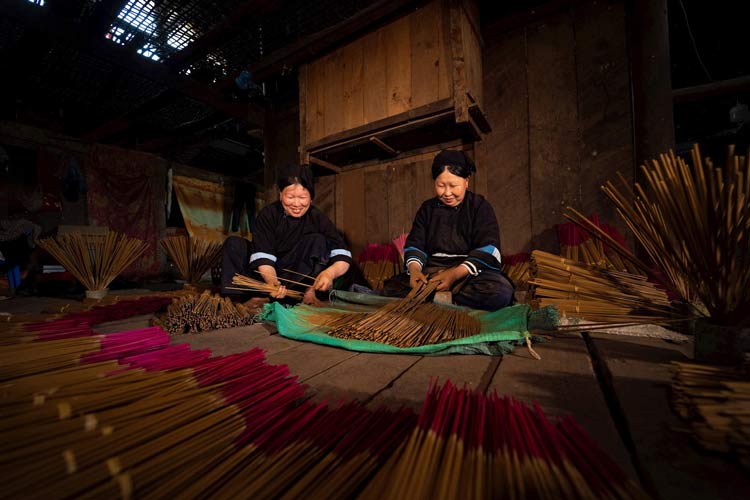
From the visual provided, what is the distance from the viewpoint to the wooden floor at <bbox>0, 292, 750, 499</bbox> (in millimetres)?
497

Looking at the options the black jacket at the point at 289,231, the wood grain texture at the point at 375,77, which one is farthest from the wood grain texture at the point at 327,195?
the black jacket at the point at 289,231

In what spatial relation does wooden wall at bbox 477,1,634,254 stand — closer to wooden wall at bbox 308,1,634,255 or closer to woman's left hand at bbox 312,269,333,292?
wooden wall at bbox 308,1,634,255

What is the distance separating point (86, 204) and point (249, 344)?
7010mm

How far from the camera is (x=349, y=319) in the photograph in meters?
1.36

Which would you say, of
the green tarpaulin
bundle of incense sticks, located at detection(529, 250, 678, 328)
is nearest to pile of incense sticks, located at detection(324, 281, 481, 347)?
the green tarpaulin

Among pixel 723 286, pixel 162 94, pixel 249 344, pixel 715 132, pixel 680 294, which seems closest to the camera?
pixel 723 286

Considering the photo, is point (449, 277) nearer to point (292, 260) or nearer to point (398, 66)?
point (292, 260)

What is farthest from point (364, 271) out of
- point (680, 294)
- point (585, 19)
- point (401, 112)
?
point (585, 19)

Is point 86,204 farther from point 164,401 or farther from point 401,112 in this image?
point 164,401

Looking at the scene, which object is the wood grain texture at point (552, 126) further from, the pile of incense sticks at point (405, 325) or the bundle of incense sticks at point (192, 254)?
the bundle of incense sticks at point (192, 254)

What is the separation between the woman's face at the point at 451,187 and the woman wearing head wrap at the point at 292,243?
0.86m

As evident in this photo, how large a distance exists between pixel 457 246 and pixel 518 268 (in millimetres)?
734

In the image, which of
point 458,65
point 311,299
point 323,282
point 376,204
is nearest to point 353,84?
point 458,65

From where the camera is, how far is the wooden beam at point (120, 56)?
9.14 feet
